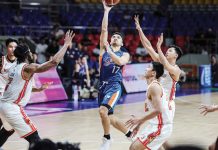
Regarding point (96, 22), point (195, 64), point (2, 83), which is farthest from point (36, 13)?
point (2, 83)

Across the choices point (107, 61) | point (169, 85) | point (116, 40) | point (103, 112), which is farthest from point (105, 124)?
point (116, 40)

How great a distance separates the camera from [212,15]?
2581cm

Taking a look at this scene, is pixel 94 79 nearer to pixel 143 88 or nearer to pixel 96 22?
pixel 143 88

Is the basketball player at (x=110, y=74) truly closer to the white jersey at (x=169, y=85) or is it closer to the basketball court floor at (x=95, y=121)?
the basketball court floor at (x=95, y=121)

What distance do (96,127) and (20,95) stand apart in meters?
4.19

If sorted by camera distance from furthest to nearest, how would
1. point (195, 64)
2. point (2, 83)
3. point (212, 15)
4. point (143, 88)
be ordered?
point (212, 15), point (195, 64), point (143, 88), point (2, 83)

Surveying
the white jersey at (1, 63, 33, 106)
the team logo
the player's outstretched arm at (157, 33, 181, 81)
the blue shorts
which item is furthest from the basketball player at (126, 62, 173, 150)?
the team logo

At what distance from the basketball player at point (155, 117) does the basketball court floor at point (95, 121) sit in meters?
0.22

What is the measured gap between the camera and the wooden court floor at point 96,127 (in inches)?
351

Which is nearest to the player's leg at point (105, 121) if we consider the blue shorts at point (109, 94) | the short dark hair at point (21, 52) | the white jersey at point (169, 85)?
the blue shorts at point (109, 94)

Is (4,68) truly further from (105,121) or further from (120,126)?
(120,126)

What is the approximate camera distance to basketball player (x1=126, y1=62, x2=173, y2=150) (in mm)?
6012

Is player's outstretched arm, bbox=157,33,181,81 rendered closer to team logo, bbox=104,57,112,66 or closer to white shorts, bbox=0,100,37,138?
team logo, bbox=104,57,112,66

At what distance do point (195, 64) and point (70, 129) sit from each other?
14.4 metres
